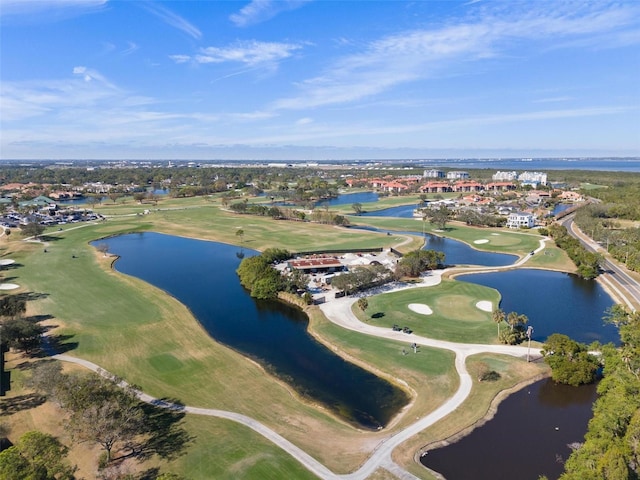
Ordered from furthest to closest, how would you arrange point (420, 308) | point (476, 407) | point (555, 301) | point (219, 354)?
point (555, 301)
point (420, 308)
point (219, 354)
point (476, 407)

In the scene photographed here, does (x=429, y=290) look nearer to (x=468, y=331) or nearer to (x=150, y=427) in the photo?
(x=468, y=331)

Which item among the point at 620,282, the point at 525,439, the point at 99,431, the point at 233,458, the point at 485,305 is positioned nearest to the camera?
the point at 99,431

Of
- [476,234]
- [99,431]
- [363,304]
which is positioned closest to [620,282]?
[476,234]

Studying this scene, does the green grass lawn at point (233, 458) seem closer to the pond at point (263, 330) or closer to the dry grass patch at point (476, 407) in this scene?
the dry grass patch at point (476, 407)

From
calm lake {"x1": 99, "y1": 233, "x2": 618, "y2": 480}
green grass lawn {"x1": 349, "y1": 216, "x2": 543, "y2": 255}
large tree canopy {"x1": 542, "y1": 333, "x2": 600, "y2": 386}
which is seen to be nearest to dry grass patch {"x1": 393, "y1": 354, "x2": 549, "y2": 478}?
calm lake {"x1": 99, "y1": 233, "x2": 618, "y2": 480}

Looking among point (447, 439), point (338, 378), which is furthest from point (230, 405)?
point (447, 439)

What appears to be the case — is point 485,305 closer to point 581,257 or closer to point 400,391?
point 400,391

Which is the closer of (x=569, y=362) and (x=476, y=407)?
(x=476, y=407)
